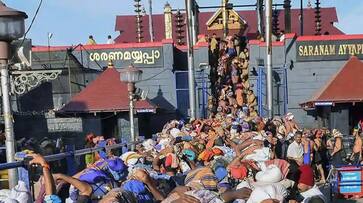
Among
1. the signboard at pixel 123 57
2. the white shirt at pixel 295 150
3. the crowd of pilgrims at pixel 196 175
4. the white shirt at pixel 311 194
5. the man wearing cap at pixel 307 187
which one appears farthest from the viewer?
the signboard at pixel 123 57

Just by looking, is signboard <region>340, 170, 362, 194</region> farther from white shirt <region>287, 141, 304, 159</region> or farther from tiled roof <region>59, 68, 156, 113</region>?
tiled roof <region>59, 68, 156, 113</region>

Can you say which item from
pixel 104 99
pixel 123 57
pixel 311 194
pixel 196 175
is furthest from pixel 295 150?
pixel 123 57

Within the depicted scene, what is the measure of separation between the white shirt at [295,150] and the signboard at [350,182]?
999 millimetres

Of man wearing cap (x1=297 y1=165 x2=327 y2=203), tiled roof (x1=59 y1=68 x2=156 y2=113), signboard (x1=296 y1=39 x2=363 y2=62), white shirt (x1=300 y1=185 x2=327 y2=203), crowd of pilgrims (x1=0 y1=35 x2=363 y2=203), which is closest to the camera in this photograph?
crowd of pilgrims (x1=0 y1=35 x2=363 y2=203)

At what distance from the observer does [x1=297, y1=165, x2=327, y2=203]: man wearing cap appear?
6.51 metres

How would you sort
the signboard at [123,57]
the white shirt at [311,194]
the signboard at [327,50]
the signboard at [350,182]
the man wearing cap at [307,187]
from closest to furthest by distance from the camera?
the white shirt at [311,194], the man wearing cap at [307,187], the signboard at [350,182], the signboard at [327,50], the signboard at [123,57]

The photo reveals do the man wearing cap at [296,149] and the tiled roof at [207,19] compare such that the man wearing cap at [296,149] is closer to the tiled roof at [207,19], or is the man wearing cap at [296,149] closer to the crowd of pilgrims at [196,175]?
the crowd of pilgrims at [196,175]

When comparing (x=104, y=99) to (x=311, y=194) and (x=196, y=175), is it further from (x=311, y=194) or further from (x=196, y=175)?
(x=311, y=194)

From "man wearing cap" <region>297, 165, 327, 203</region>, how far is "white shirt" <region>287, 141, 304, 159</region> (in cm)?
447

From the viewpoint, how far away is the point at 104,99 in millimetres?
24859

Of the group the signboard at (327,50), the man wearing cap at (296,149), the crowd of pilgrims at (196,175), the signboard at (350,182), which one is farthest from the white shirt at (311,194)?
the signboard at (327,50)

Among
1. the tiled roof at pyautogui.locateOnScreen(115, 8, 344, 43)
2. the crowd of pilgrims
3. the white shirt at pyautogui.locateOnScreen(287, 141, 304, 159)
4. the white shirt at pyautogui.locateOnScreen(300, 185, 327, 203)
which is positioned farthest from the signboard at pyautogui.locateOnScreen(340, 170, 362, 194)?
the tiled roof at pyautogui.locateOnScreen(115, 8, 344, 43)

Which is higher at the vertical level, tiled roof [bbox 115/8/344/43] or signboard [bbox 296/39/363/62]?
tiled roof [bbox 115/8/344/43]

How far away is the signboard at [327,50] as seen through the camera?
26.9 metres
